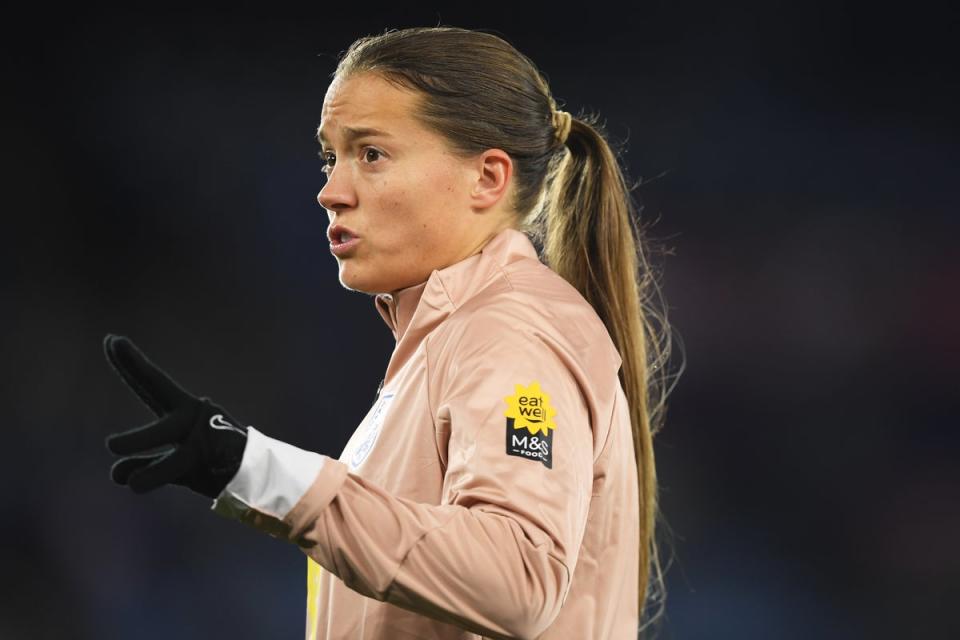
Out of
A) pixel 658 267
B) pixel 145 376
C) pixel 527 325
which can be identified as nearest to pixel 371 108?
pixel 527 325

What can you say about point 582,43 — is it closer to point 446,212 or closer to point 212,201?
point 212,201

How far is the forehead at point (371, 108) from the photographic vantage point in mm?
1157

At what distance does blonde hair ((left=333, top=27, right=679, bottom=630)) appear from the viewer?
1.18 meters

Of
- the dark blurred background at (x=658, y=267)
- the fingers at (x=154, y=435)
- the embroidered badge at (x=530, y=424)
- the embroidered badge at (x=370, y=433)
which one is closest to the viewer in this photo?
the fingers at (x=154, y=435)

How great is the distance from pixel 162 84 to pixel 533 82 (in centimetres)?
213

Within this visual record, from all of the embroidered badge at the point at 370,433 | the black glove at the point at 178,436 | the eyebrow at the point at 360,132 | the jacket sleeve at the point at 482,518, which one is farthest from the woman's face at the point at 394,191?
the black glove at the point at 178,436

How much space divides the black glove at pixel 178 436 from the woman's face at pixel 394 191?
0.37 metres

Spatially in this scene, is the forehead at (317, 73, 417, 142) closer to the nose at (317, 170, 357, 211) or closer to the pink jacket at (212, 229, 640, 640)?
the nose at (317, 170, 357, 211)

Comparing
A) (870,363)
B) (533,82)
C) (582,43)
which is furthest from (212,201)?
(533,82)

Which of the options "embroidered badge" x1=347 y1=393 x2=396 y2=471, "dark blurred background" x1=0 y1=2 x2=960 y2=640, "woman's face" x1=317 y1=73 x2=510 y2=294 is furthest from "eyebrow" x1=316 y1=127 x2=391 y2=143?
"dark blurred background" x1=0 y1=2 x2=960 y2=640

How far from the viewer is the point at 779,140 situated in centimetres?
300

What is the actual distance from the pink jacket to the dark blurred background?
1.77m

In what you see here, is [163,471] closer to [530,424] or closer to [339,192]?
[530,424]

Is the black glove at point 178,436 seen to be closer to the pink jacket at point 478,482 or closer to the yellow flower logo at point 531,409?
the pink jacket at point 478,482
